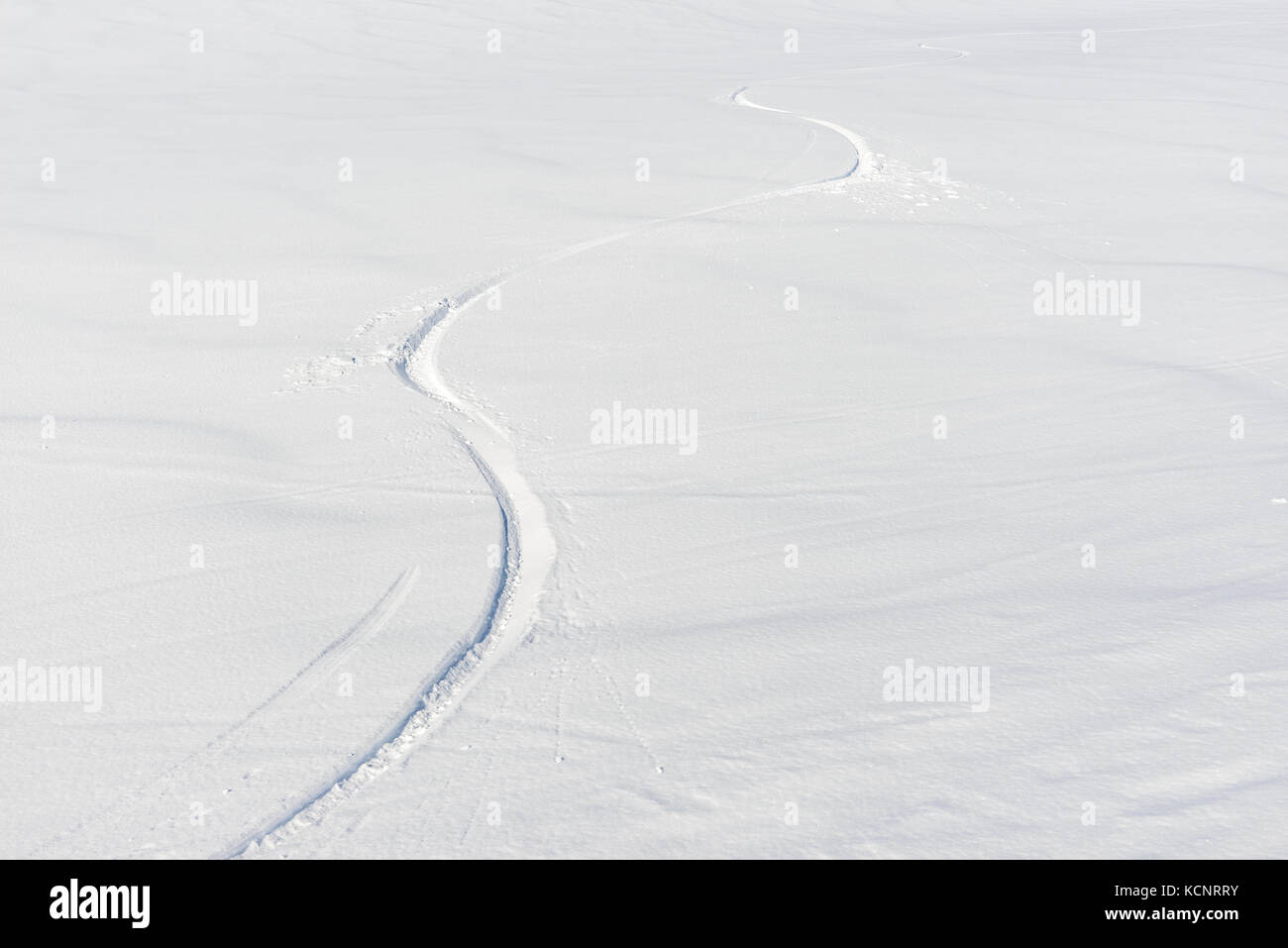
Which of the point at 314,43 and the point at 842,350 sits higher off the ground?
the point at 314,43

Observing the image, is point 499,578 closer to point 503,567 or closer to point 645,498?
point 503,567

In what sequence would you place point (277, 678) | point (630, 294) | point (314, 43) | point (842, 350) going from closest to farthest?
point (277, 678)
point (842, 350)
point (630, 294)
point (314, 43)

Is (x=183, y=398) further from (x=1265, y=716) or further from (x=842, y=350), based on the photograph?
(x=1265, y=716)
